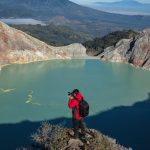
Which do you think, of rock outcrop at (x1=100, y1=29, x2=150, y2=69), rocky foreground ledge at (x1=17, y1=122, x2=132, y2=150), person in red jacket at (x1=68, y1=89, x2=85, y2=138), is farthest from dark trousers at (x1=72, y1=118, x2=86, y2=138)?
rock outcrop at (x1=100, y1=29, x2=150, y2=69)

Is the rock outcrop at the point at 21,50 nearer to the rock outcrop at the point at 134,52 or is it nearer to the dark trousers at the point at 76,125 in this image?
the rock outcrop at the point at 134,52

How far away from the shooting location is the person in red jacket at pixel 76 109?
14.0m

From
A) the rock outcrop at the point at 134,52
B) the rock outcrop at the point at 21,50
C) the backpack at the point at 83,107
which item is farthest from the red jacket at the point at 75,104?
the rock outcrop at the point at 134,52

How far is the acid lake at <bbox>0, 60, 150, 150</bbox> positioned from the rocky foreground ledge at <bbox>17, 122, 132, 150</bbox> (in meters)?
7.55

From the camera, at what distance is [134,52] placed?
180 feet

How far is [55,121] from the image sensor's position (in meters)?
27.6

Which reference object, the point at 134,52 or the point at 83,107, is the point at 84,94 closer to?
the point at 134,52

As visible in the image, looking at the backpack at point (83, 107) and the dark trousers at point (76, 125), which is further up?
the backpack at point (83, 107)

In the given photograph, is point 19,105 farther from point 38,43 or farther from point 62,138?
point 38,43

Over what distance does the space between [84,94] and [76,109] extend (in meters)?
21.9

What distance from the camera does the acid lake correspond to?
25922 mm

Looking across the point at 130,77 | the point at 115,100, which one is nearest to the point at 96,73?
the point at 130,77

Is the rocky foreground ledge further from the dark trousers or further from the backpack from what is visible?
the backpack

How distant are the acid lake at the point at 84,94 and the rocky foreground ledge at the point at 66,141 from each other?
7555mm
